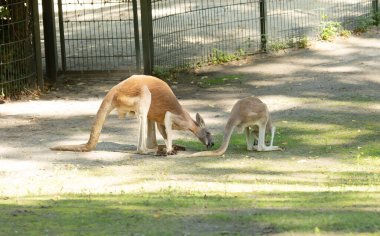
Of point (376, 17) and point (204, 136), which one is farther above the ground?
point (376, 17)

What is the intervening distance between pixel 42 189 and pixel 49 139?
3272 mm

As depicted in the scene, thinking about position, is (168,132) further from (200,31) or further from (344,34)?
(344,34)

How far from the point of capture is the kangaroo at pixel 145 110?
11.6m

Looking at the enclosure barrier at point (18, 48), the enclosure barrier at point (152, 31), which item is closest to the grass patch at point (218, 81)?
the enclosure barrier at point (152, 31)

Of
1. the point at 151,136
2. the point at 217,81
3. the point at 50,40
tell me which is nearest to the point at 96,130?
the point at 151,136

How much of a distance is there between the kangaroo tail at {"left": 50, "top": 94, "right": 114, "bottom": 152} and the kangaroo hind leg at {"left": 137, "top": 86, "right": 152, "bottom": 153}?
1.33ft

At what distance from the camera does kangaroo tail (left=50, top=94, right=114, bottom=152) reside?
1160cm

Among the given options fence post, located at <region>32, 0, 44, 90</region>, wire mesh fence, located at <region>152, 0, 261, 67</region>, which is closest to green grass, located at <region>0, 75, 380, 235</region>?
wire mesh fence, located at <region>152, 0, 261, 67</region>

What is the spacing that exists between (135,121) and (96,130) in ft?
6.95

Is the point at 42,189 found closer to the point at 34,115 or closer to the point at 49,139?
the point at 49,139

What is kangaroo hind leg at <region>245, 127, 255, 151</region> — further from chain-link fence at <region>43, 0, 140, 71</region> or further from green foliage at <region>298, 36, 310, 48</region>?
green foliage at <region>298, 36, 310, 48</region>

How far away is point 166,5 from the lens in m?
18.4

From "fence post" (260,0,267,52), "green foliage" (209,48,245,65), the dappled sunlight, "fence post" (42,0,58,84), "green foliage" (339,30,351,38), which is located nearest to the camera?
the dappled sunlight

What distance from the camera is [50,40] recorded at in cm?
1658
